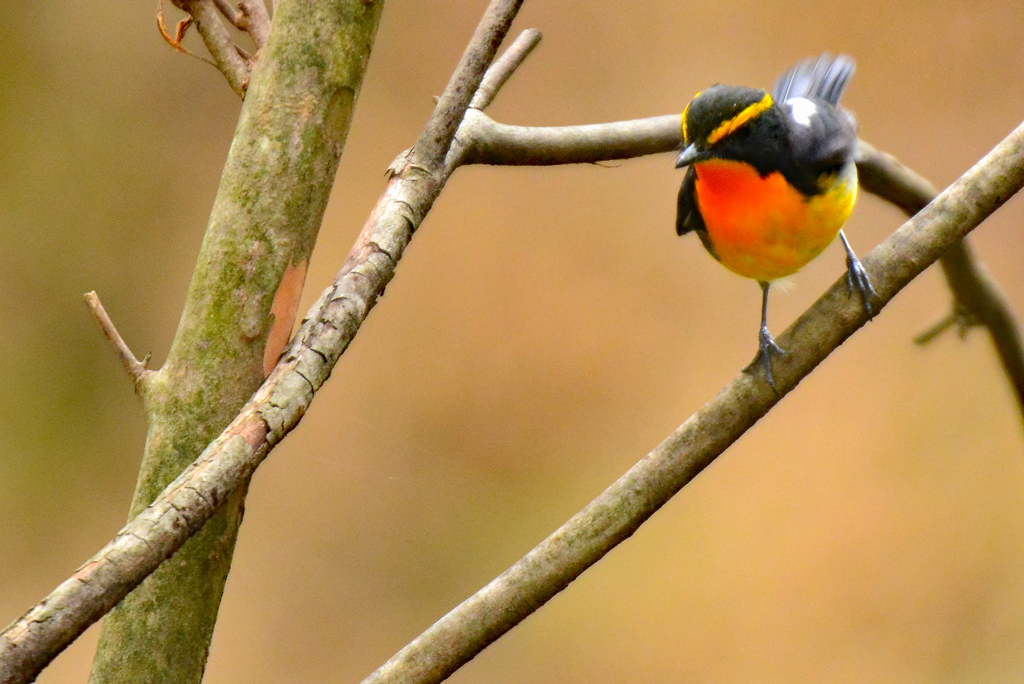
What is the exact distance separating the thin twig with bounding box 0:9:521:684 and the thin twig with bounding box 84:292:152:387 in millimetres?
201

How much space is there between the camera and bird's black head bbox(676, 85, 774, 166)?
3.43 ft

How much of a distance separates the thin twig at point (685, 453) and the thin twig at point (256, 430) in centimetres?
24

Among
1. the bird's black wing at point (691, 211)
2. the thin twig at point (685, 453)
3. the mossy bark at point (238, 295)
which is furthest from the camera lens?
the bird's black wing at point (691, 211)

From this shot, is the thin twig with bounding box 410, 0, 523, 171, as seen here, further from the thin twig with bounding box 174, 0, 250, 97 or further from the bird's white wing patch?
the bird's white wing patch

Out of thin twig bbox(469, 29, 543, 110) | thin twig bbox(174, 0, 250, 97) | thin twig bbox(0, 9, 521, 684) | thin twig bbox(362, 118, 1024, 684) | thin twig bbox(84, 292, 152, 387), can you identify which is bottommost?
thin twig bbox(362, 118, 1024, 684)

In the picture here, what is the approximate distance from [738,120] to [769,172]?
0.08 m

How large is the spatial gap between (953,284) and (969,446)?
90cm

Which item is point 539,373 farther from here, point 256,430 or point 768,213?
point 256,430

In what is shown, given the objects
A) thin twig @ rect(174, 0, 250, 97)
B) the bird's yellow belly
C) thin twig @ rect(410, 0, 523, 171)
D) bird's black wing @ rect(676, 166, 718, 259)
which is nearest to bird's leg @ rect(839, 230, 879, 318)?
the bird's yellow belly

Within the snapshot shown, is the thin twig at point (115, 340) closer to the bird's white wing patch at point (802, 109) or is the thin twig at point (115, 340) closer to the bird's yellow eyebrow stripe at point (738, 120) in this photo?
the bird's yellow eyebrow stripe at point (738, 120)

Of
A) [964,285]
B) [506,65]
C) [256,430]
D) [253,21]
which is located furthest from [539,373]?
[256,430]

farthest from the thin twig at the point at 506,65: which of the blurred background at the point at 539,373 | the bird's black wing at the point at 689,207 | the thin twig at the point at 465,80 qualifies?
the blurred background at the point at 539,373

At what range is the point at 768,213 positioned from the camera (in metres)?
1.10

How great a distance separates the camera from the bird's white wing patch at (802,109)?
3.65ft
